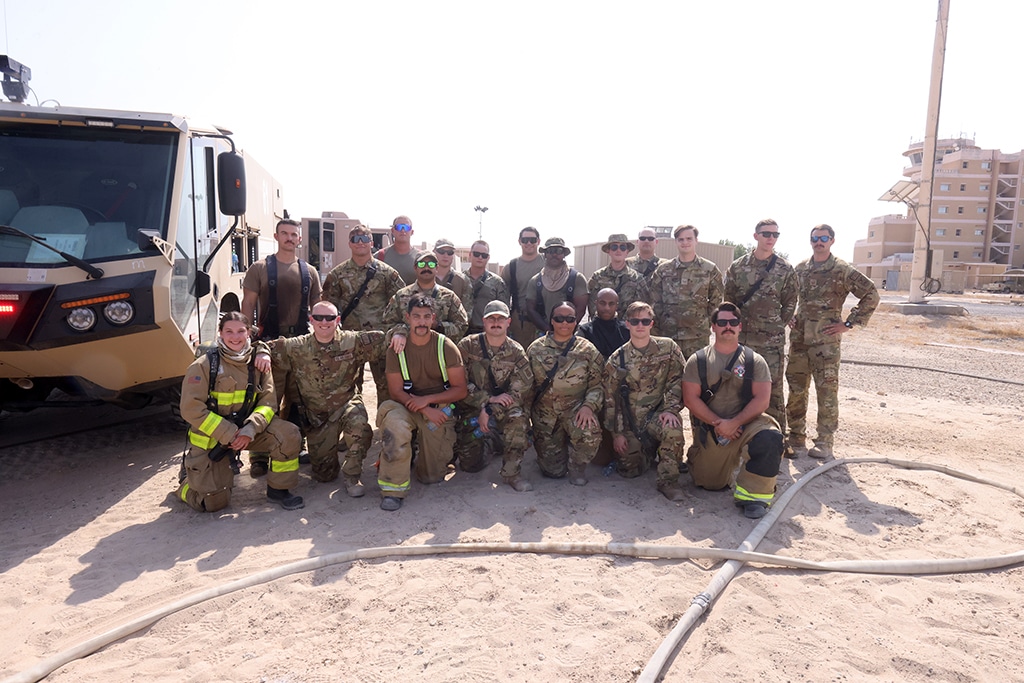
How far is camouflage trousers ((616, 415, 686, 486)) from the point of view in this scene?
4570 mm

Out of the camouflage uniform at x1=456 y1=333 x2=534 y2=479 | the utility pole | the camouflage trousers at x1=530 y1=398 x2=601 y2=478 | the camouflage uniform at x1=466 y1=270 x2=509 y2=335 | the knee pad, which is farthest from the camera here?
the utility pole

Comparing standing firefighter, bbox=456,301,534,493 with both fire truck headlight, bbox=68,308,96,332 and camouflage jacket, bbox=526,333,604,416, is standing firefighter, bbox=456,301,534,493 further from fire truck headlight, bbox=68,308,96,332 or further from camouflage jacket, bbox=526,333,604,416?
fire truck headlight, bbox=68,308,96,332

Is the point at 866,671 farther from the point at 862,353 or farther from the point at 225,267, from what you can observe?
the point at 862,353

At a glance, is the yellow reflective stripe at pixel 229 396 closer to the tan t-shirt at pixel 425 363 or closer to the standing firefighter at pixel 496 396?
the tan t-shirt at pixel 425 363

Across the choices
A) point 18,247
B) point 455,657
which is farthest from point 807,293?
point 18,247

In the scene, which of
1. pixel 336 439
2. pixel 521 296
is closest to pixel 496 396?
pixel 336 439

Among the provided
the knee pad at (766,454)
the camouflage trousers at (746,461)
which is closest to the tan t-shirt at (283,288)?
the camouflage trousers at (746,461)

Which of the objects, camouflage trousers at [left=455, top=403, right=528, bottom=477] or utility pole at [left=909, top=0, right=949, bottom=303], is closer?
camouflage trousers at [left=455, top=403, right=528, bottom=477]

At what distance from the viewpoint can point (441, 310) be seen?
540 cm

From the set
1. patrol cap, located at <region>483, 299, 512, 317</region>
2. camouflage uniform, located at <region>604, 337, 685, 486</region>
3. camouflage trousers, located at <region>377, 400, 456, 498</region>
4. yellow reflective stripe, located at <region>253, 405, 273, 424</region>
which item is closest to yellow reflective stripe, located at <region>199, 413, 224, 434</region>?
yellow reflective stripe, located at <region>253, 405, 273, 424</region>

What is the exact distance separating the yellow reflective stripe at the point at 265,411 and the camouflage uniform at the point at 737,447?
3.07m

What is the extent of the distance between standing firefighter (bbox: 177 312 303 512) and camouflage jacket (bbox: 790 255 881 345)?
15.0ft

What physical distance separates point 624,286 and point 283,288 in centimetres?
320

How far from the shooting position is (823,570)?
3490 mm
